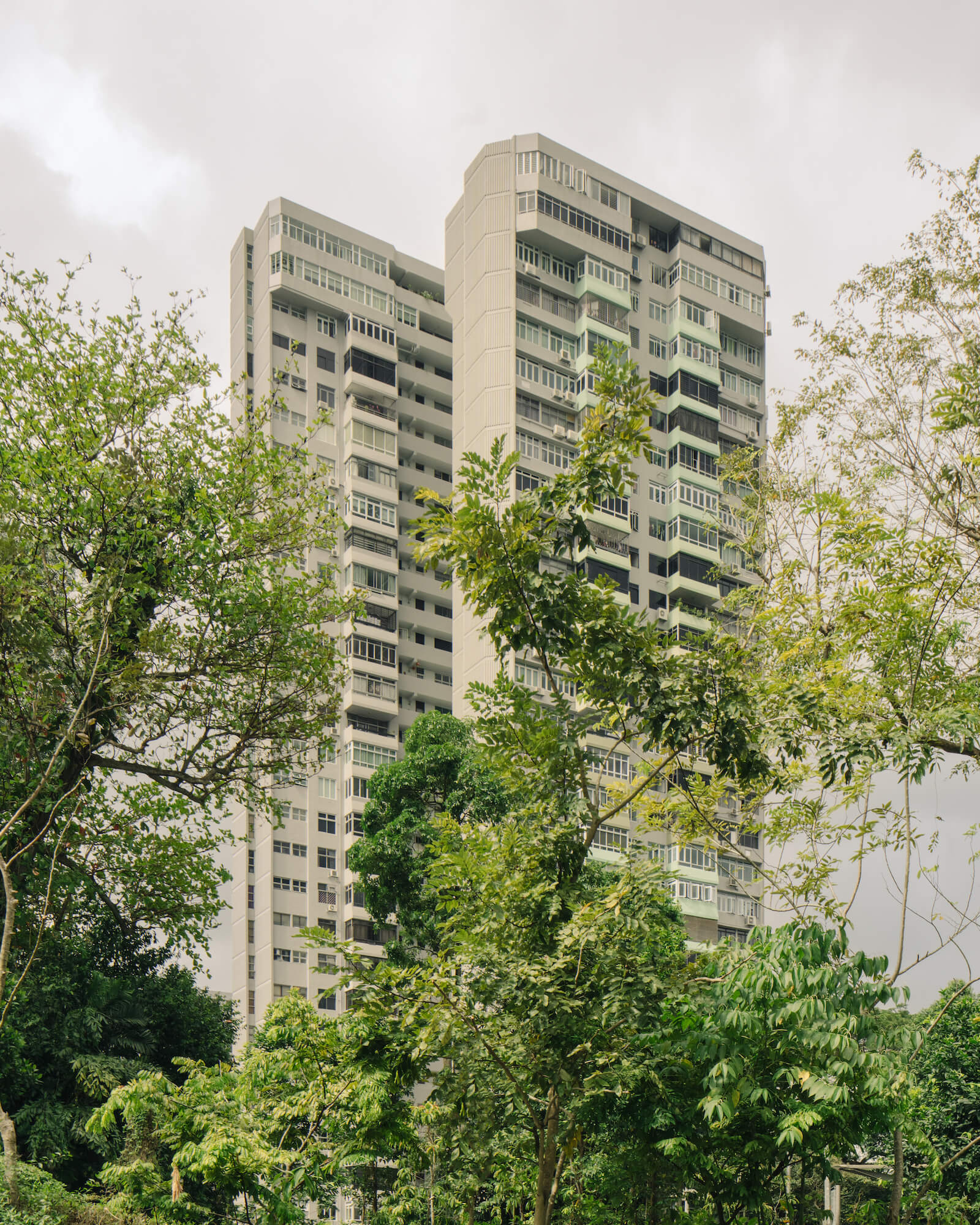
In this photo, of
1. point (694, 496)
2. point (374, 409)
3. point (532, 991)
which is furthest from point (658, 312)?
point (532, 991)

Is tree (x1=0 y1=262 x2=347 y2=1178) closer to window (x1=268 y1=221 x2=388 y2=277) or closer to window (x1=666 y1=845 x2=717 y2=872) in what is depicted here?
window (x1=666 y1=845 x2=717 y2=872)

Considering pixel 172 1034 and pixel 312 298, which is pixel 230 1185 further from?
pixel 312 298

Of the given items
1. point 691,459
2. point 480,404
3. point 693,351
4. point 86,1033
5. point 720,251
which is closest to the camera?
point 86,1033

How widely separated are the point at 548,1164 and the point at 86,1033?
1107 cm

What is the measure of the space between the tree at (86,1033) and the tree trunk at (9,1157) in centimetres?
329

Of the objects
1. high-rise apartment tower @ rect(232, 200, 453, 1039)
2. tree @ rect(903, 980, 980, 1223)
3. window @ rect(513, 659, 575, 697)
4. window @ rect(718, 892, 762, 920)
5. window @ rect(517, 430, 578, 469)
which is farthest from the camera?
high-rise apartment tower @ rect(232, 200, 453, 1039)

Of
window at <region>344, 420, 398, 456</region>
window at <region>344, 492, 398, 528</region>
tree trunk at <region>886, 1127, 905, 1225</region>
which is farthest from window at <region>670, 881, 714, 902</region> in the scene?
tree trunk at <region>886, 1127, 905, 1225</region>

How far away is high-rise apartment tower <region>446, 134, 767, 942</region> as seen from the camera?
48.8 meters

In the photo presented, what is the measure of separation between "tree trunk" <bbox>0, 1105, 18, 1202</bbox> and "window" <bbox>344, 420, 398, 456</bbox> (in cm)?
4551

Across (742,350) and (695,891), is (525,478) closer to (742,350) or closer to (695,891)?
(742,350)

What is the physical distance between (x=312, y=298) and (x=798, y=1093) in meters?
51.4

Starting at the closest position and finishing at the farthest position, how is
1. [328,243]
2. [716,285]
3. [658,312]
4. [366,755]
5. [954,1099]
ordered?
[954,1099]
[366,755]
[658,312]
[716,285]
[328,243]

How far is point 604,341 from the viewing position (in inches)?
2034

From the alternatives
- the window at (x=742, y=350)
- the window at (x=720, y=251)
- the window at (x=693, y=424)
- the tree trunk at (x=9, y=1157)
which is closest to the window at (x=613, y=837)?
the window at (x=693, y=424)
